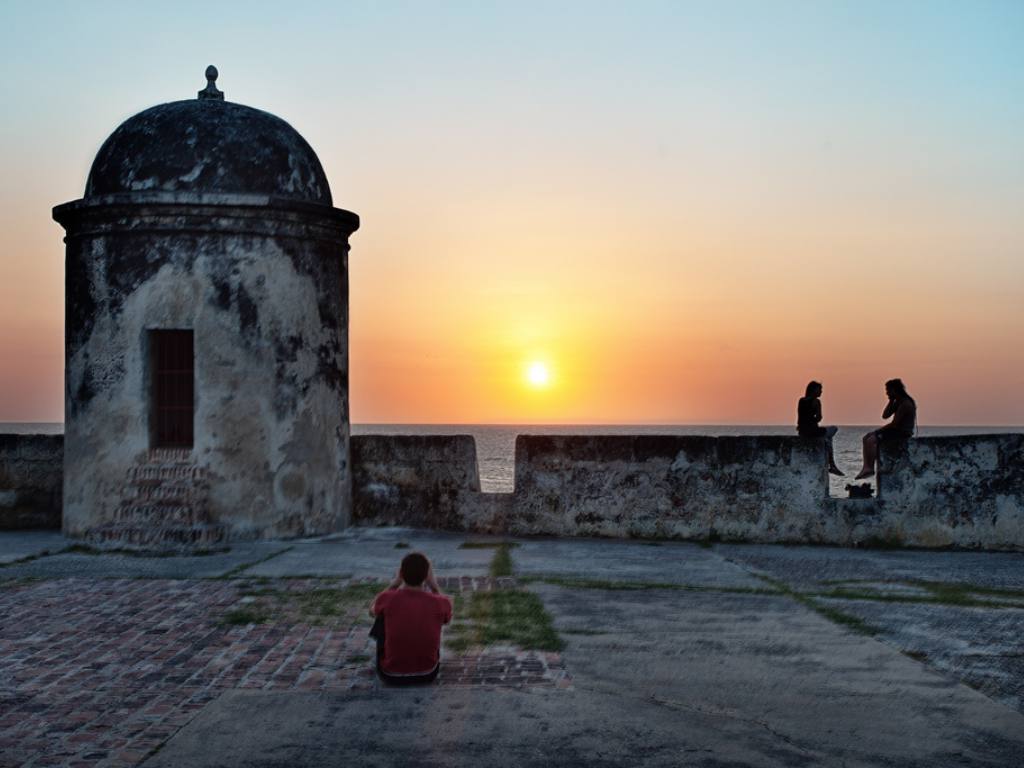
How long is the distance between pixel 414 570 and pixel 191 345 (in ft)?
21.2

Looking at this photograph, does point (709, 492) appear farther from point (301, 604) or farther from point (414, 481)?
point (301, 604)

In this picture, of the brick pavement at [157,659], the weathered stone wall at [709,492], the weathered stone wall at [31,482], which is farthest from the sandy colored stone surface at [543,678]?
the weathered stone wall at [31,482]

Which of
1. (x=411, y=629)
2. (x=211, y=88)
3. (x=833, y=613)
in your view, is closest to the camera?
(x=411, y=629)

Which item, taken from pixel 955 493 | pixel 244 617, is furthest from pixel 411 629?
pixel 955 493

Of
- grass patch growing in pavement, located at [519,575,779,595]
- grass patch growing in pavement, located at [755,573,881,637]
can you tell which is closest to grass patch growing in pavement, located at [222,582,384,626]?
grass patch growing in pavement, located at [519,575,779,595]

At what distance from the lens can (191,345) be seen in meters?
11.6

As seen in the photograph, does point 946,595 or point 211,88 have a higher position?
point 211,88

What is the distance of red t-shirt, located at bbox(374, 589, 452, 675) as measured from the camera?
19.0ft

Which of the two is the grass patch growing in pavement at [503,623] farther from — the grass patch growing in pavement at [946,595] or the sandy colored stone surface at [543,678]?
the grass patch growing in pavement at [946,595]

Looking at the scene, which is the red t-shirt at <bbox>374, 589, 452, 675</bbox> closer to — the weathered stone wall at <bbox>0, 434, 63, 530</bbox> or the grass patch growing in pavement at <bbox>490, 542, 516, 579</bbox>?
the grass patch growing in pavement at <bbox>490, 542, 516, 579</bbox>

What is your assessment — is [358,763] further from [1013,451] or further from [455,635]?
[1013,451]

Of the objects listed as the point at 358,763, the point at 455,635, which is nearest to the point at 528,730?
the point at 358,763

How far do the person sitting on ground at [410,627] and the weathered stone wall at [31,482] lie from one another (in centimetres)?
821

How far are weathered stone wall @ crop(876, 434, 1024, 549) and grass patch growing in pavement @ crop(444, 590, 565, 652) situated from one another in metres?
5.32
